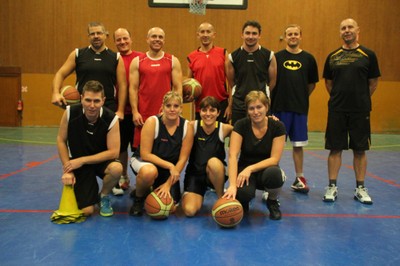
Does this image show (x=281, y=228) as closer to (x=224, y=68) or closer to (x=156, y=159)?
(x=156, y=159)

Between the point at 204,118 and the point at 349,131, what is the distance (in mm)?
1784

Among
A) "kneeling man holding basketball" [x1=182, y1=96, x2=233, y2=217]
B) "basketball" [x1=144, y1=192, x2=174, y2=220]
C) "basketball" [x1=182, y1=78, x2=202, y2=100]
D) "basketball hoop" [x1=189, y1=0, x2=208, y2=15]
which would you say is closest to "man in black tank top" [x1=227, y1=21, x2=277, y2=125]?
"basketball" [x1=182, y1=78, x2=202, y2=100]

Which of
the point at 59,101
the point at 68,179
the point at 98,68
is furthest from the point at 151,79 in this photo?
the point at 68,179

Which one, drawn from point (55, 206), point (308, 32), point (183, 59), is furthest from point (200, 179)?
point (308, 32)

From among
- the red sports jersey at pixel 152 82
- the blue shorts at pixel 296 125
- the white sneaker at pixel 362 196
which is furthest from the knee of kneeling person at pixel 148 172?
the white sneaker at pixel 362 196

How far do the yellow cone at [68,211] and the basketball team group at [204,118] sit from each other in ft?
0.23

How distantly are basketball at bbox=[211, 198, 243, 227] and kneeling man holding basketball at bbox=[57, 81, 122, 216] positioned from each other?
1.06m

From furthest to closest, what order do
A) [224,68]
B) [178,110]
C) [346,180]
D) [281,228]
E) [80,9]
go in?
[80,9] < [346,180] < [224,68] < [178,110] < [281,228]

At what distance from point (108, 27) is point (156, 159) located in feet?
31.7

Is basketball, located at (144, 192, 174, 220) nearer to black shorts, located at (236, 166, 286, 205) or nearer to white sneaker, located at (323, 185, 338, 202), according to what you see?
black shorts, located at (236, 166, 286, 205)

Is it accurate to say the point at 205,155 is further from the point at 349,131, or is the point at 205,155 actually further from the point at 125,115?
the point at 349,131

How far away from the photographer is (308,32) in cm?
1227

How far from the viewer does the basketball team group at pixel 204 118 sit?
3393mm

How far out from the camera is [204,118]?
3555 mm
